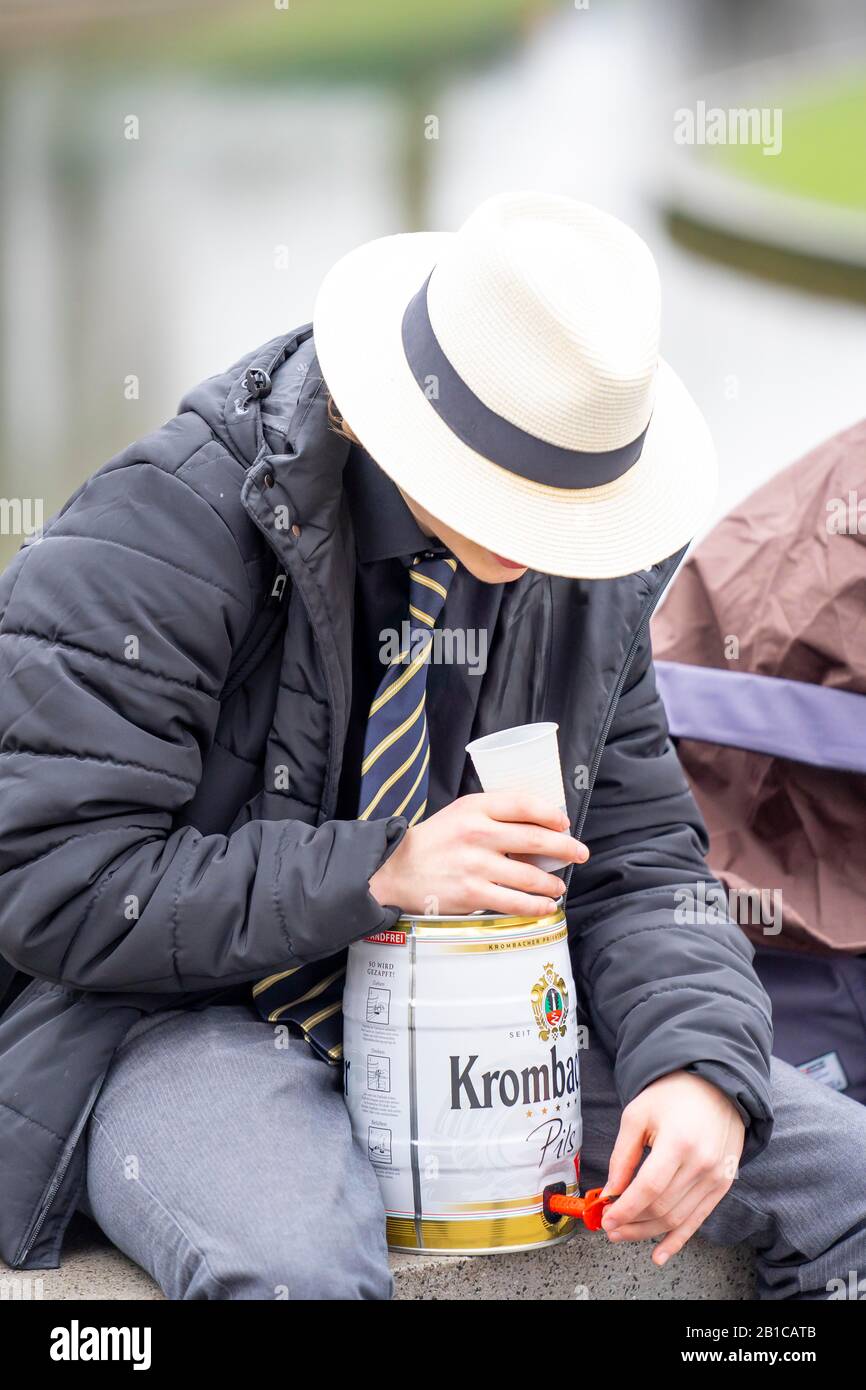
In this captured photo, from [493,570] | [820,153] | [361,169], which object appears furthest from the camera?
[361,169]

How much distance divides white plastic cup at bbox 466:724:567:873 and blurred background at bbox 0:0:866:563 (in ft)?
8.83

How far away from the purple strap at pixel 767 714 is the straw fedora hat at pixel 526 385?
24.1 inches

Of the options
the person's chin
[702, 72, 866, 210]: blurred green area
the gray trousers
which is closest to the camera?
the gray trousers

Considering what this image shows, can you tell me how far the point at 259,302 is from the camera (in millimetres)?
3854

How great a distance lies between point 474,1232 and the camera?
3.34 ft

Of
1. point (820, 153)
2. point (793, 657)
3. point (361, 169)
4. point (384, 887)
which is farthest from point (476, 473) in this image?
point (361, 169)

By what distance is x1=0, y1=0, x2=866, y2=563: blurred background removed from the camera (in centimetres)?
366

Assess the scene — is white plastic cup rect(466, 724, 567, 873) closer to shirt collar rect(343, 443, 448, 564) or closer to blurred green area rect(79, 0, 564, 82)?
shirt collar rect(343, 443, 448, 564)

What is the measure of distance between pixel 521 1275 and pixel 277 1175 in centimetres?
23

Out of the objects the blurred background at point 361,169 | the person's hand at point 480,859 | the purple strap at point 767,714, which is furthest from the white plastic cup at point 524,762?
the blurred background at point 361,169

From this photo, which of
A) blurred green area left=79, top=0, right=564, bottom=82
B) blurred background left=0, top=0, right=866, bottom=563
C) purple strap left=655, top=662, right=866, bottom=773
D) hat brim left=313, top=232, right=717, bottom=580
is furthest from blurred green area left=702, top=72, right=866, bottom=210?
hat brim left=313, top=232, right=717, bottom=580

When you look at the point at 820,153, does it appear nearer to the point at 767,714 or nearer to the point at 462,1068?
the point at 767,714

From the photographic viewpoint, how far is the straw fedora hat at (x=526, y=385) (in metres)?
0.97
